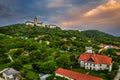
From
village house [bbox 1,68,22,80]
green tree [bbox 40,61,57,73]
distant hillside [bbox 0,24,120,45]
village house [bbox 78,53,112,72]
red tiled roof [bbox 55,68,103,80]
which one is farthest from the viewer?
distant hillside [bbox 0,24,120,45]

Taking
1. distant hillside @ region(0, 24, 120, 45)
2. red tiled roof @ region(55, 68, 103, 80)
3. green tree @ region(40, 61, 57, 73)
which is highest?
distant hillside @ region(0, 24, 120, 45)

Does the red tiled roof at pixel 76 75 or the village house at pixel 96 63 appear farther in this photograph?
the village house at pixel 96 63

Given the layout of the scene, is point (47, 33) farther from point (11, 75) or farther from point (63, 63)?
point (11, 75)

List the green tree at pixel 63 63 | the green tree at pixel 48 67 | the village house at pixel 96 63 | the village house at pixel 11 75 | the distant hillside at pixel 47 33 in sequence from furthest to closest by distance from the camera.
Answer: the distant hillside at pixel 47 33 → the village house at pixel 96 63 → the green tree at pixel 63 63 → the green tree at pixel 48 67 → the village house at pixel 11 75

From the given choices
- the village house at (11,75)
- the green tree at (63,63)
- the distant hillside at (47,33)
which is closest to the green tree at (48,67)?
the green tree at (63,63)

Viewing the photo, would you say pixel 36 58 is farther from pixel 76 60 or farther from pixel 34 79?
pixel 34 79

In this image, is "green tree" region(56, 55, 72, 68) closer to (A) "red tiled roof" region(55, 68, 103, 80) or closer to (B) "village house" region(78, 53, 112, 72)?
(B) "village house" region(78, 53, 112, 72)

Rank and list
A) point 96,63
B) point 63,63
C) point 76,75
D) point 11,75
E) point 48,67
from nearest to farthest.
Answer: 1. point 76,75
2. point 11,75
3. point 48,67
4. point 63,63
5. point 96,63

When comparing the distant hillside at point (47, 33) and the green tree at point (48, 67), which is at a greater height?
the distant hillside at point (47, 33)

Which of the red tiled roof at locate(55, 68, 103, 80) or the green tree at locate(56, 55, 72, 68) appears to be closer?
the red tiled roof at locate(55, 68, 103, 80)

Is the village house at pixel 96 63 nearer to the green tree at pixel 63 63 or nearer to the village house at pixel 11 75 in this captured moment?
the green tree at pixel 63 63

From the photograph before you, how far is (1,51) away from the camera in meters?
73.3

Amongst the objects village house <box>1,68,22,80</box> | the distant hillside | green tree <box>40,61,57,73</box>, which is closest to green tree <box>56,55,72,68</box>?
green tree <box>40,61,57,73</box>

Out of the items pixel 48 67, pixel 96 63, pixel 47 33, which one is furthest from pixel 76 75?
pixel 47 33
